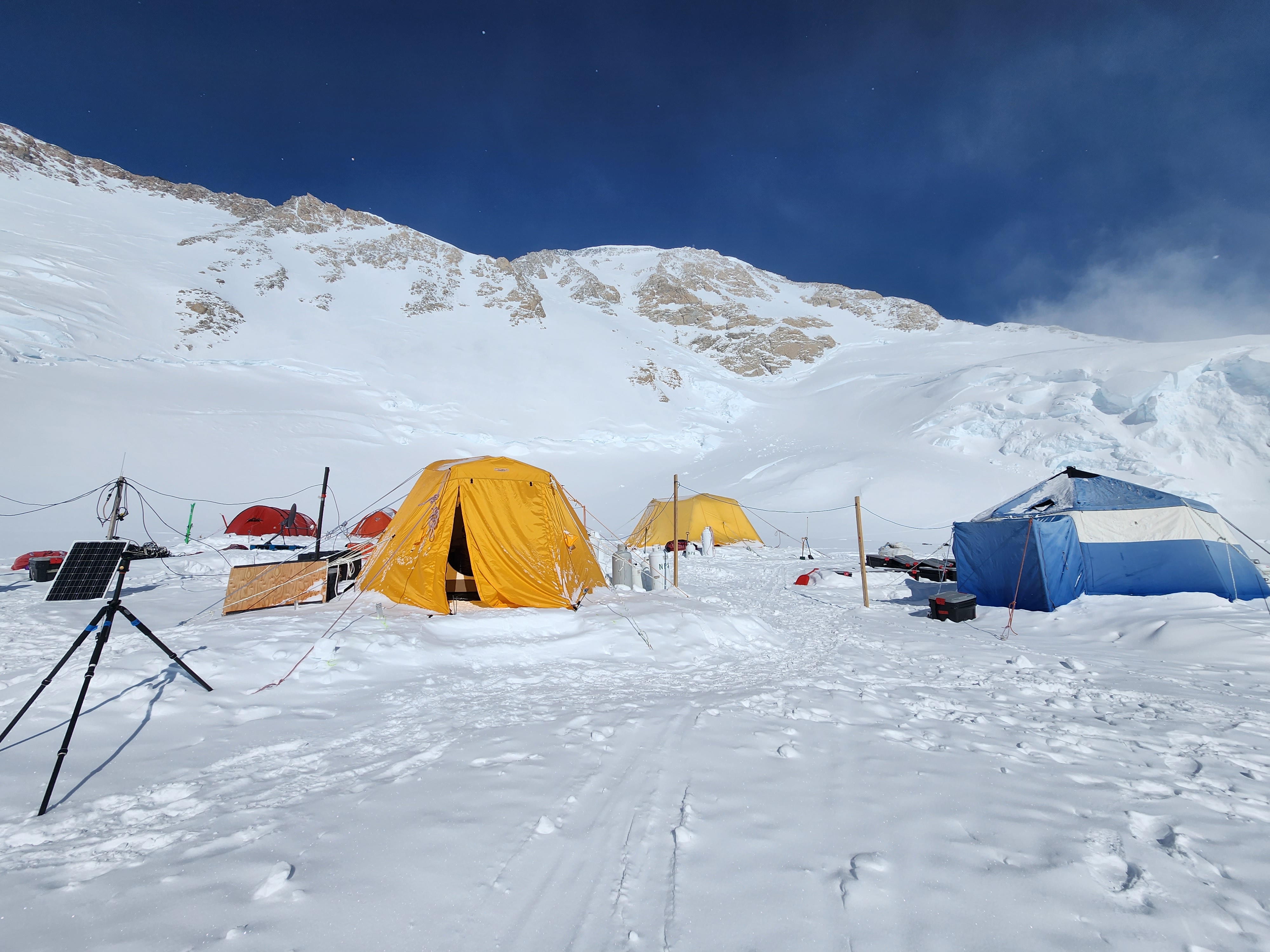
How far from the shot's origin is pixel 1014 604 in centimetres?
925

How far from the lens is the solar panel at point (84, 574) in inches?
298

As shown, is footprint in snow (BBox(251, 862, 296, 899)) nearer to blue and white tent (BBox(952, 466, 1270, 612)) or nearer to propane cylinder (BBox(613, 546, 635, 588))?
propane cylinder (BBox(613, 546, 635, 588))

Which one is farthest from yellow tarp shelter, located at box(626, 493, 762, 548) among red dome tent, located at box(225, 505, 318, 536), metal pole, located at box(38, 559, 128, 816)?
metal pole, located at box(38, 559, 128, 816)

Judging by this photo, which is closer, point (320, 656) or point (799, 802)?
point (799, 802)

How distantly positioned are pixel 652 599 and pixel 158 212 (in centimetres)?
8772

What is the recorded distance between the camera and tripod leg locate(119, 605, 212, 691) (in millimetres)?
3645

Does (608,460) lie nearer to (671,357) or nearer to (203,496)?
(203,496)

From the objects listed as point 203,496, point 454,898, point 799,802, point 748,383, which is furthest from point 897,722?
point 748,383

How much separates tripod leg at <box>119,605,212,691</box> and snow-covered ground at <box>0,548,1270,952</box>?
13cm

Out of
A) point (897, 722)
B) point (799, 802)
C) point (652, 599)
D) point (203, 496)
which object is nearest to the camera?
point (799, 802)

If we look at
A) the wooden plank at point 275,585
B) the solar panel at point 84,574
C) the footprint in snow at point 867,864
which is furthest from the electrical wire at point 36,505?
the footprint in snow at point 867,864

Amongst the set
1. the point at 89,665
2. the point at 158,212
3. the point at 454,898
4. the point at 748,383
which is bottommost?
the point at 454,898

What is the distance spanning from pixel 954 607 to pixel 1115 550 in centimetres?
312

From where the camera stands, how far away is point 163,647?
3887 mm
